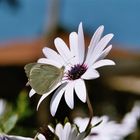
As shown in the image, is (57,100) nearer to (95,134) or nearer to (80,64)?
(80,64)

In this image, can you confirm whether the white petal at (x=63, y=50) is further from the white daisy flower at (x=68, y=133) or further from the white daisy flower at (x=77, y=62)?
the white daisy flower at (x=68, y=133)

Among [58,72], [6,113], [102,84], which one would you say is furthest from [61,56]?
[102,84]

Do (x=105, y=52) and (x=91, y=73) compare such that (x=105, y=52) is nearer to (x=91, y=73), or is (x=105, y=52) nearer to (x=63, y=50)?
(x=91, y=73)

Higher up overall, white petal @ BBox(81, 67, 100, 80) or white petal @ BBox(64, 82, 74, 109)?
white petal @ BBox(81, 67, 100, 80)

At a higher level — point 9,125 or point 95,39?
point 95,39

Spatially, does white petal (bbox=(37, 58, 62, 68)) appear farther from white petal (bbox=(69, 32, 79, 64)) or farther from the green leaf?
the green leaf

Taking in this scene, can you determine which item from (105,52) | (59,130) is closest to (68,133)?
(59,130)

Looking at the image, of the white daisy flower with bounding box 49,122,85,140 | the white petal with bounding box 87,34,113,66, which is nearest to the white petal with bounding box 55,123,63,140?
the white daisy flower with bounding box 49,122,85,140
